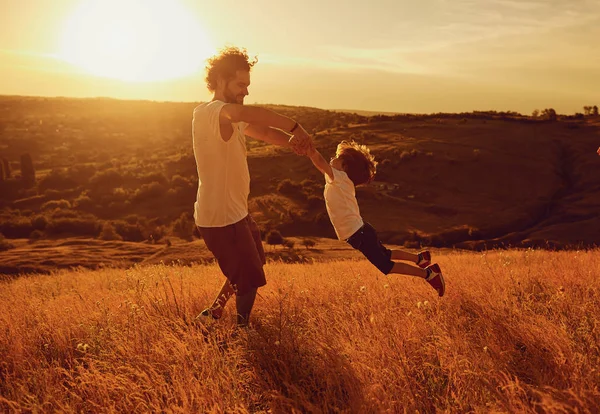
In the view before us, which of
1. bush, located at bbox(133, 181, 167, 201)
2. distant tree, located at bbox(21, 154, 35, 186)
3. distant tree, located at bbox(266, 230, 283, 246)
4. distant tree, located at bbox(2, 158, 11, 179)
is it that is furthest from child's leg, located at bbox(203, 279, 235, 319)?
Answer: distant tree, located at bbox(2, 158, 11, 179)

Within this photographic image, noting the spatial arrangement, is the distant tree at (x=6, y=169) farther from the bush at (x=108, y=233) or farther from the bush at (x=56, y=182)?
the bush at (x=108, y=233)

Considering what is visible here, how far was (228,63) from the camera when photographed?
155 inches

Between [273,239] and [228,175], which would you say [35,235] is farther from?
[228,175]

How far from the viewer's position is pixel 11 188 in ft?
148

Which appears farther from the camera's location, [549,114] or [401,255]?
[549,114]

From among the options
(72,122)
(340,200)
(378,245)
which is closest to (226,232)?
(340,200)

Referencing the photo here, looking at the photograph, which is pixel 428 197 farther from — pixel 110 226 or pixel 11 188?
pixel 11 188

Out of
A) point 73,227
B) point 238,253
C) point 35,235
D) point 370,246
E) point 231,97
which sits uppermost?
point 231,97

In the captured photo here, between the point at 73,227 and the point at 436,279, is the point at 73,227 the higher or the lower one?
the lower one

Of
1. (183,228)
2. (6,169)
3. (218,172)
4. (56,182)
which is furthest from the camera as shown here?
(6,169)

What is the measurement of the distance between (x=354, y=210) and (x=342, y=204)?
0.52ft

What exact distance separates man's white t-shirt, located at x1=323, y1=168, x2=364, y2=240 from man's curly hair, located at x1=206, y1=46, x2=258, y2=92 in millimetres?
1507

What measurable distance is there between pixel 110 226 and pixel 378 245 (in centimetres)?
2953

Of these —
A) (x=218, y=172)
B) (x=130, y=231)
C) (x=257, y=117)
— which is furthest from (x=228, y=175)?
(x=130, y=231)
